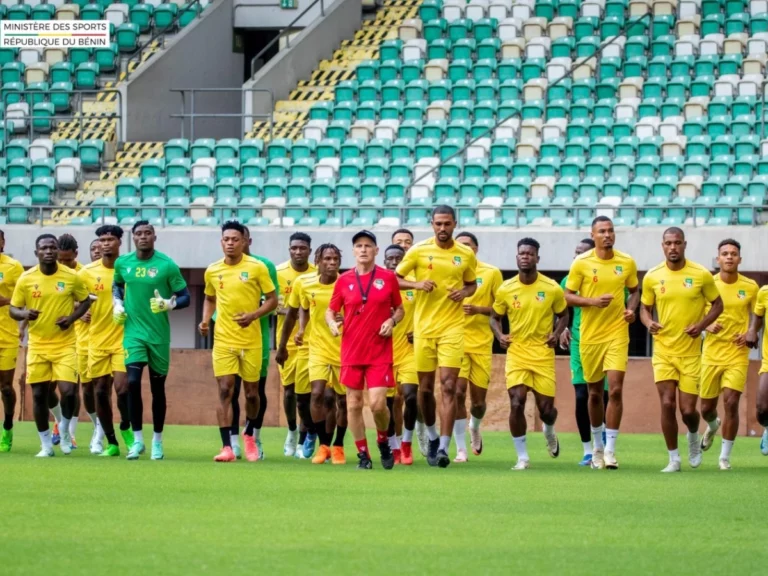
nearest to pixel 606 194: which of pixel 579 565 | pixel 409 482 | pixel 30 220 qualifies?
pixel 30 220

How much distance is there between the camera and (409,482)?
536 inches

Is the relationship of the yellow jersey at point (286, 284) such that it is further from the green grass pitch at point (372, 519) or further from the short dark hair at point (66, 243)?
the short dark hair at point (66, 243)

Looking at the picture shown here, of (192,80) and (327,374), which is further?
(192,80)

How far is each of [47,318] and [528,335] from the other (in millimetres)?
5053

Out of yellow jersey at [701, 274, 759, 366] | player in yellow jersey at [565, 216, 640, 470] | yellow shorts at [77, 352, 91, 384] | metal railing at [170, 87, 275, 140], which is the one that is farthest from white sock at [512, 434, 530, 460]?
metal railing at [170, 87, 275, 140]

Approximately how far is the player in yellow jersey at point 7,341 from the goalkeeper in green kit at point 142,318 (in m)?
1.70

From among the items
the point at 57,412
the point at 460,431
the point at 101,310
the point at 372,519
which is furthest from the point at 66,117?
the point at 372,519

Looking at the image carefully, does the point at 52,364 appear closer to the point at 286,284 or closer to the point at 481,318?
the point at 286,284

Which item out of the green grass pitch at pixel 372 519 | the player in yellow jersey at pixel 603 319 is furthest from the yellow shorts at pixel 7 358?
the player in yellow jersey at pixel 603 319

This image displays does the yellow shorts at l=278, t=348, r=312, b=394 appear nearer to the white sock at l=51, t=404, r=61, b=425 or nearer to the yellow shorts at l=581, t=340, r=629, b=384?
the yellow shorts at l=581, t=340, r=629, b=384

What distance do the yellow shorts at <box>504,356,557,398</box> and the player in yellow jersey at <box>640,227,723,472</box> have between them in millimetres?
1145

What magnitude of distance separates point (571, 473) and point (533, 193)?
14.0m

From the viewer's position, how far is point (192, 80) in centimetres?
3644

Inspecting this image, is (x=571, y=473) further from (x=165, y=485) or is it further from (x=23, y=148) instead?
(x=23, y=148)
